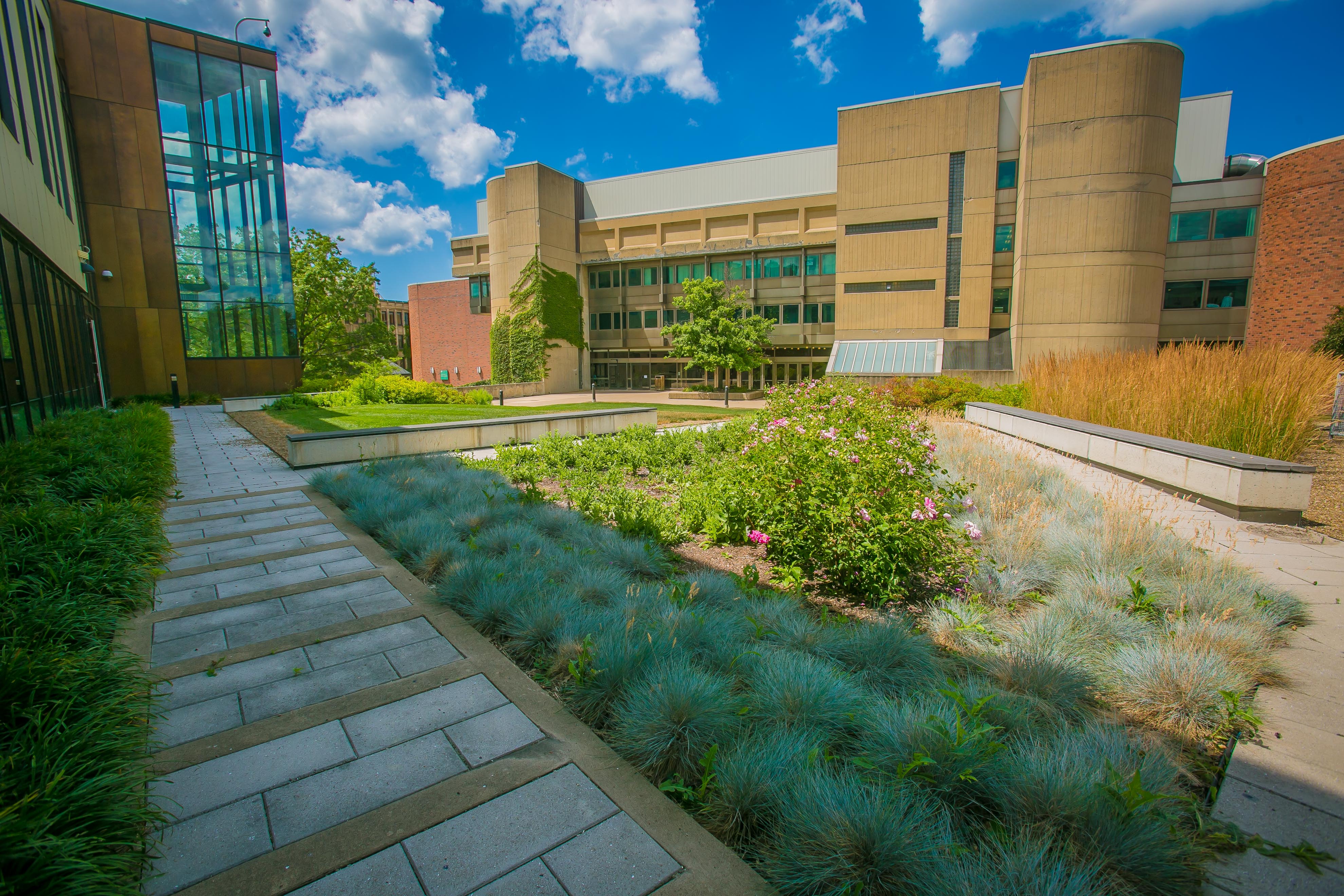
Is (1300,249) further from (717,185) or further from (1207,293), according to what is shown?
(717,185)

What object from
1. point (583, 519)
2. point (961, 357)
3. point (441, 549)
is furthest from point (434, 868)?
point (961, 357)

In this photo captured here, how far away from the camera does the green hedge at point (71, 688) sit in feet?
5.90

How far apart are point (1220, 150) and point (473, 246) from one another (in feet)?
160

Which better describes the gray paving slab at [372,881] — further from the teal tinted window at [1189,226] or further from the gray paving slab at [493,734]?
the teal tinted window at [1189,226]

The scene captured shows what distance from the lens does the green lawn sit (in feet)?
45.7

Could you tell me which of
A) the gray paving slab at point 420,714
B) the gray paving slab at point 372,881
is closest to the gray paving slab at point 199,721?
the gray paving slab at point 420,714

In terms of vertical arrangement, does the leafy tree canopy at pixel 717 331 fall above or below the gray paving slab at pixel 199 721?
above

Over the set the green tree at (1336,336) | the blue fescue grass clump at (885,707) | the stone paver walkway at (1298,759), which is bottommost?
the stone paver walkway at (1298,759)

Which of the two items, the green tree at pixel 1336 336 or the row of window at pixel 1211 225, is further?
the row of window at pixel 1211 225

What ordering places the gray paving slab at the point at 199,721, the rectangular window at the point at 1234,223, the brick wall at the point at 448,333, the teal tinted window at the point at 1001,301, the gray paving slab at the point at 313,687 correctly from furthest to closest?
the brick wall at the point at 448,333, the teal tinted window at the point at 1001,301, the rectangular window at the point at 1234,223, the gray paving slab at the point at 313,687, the gray paving slab at the point at 199,721

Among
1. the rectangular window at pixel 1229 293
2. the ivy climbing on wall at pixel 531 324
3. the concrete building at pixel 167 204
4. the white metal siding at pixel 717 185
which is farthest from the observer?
the ivy climbing on wall at pixel 531 324

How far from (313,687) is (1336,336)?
33.2 metres

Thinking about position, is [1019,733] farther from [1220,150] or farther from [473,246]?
[473,246]

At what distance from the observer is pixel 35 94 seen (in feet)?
43.4
